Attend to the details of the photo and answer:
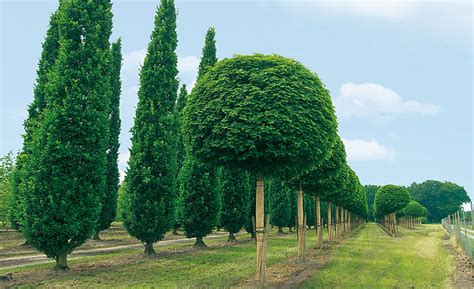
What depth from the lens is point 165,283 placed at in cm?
1264

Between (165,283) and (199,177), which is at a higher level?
(199,177)

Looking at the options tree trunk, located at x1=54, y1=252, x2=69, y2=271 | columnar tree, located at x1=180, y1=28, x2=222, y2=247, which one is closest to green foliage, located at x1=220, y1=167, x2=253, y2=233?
columnar tree, located at x1=180, y1=28, x2=222, y2=247

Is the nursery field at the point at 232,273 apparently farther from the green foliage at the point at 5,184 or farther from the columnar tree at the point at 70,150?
the green foliage at the point at 5,184

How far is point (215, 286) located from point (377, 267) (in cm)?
843

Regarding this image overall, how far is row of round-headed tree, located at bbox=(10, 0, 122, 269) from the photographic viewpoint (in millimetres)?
15148

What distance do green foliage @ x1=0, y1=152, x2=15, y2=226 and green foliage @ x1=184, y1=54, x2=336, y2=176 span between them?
23880mm

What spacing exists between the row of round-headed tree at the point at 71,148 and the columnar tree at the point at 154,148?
4.13m

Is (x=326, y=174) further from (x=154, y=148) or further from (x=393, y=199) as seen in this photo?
(x=393, y=199)

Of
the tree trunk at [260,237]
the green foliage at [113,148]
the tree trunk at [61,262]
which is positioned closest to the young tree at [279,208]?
the green foliage at [113,148]

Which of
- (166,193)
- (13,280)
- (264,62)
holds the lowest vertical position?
(13,280)

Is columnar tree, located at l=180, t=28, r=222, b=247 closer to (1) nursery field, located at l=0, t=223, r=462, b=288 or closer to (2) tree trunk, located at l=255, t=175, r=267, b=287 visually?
(1) nursery field, located at l=0, t=223, r=462, b=288

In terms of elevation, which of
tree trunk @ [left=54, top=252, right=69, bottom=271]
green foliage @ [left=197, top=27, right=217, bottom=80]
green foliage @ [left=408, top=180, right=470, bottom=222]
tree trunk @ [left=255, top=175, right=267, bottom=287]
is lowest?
tree trunk @ [left=54, top=252, right=69, bottom=271]

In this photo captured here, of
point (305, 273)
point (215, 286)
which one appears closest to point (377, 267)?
point (305, 273)

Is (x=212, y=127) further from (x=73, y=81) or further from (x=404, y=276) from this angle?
(x=404, y=276)
